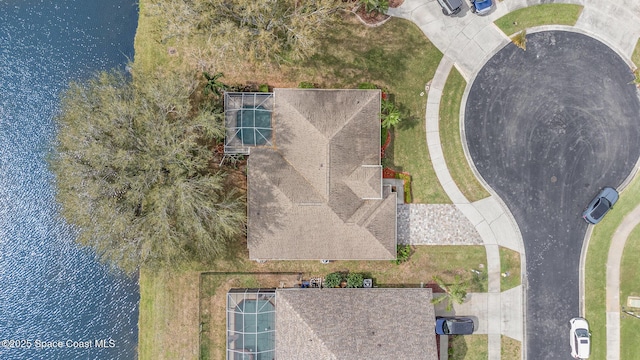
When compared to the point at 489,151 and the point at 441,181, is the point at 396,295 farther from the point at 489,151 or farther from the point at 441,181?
the point at 489,151

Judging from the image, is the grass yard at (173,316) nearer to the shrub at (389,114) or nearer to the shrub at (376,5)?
the shrub at (389,114)

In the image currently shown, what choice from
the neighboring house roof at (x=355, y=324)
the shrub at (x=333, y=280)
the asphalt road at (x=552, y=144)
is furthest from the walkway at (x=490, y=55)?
the shrub at (x=333, y=280)

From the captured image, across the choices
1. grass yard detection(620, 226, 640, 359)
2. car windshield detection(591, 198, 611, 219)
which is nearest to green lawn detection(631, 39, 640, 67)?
car windshield detection(591, 198, 611, 219)

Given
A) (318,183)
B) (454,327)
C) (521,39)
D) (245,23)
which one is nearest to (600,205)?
(521,39)

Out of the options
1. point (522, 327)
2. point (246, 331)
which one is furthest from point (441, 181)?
point (246, 331)

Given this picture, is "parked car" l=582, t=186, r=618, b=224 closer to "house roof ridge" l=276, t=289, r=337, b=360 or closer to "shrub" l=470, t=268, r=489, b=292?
"shrub" l=470, t=268, r=489, b=292
